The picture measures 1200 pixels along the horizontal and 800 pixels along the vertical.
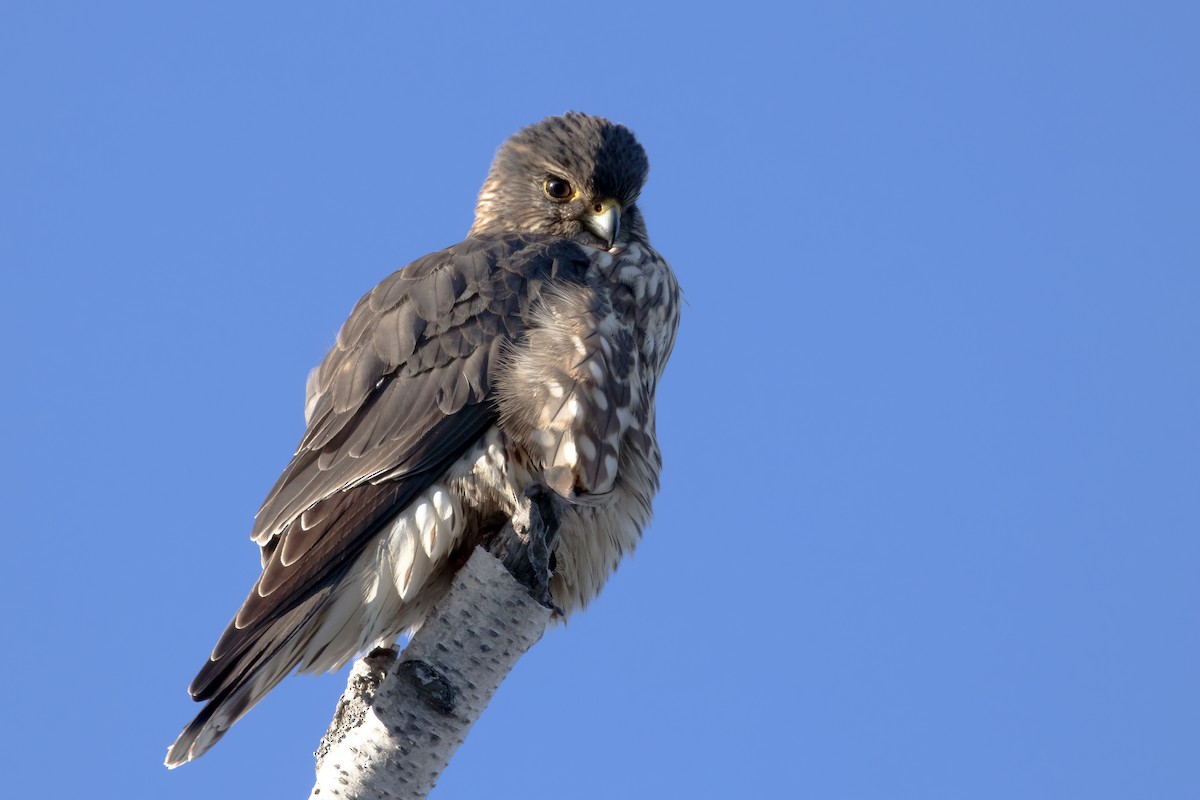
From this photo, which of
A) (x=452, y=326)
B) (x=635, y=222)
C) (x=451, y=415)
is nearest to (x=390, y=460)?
(x=451, y=415)

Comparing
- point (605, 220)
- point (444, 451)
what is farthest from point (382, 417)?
point (605, 220)

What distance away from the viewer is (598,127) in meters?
5.39

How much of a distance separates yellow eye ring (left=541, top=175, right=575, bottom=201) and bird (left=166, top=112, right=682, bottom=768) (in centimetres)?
54

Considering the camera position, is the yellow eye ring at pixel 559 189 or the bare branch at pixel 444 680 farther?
the yellow eye ring at pixel 559 189

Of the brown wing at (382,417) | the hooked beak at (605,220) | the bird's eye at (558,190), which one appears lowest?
the brown wing at (382,417)

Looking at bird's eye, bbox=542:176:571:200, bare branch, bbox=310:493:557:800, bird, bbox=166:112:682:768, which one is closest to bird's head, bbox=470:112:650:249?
bird's eye, bbox=542:176:571:200

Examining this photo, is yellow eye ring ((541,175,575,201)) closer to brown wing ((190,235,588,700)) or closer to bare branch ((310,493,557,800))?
brown wing ((190,235,588,700))

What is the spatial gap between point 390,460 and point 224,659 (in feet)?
2.44

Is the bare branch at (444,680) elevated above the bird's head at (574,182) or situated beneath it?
situated beneath

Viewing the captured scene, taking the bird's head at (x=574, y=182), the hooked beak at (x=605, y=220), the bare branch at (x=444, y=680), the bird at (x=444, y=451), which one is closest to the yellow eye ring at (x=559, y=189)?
the bird's head at (x=574, y=182)

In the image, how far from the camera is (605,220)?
5.15m

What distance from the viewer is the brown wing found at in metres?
3.85

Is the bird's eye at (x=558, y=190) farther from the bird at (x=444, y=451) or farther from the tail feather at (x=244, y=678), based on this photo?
the tail feather at (x=244, y=678)

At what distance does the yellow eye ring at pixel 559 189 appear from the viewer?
17.6ft
